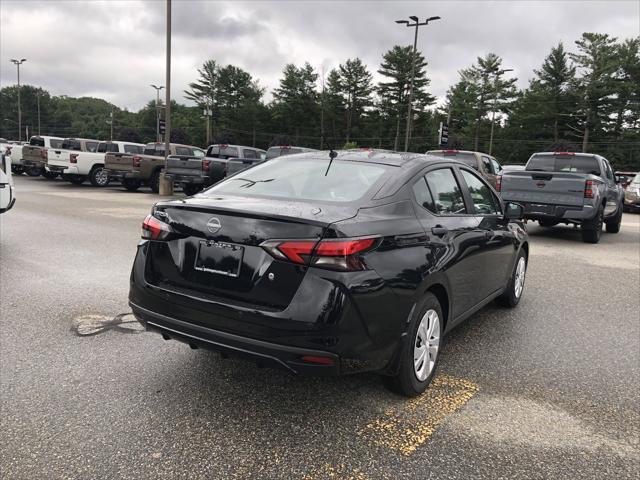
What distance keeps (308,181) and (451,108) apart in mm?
78335

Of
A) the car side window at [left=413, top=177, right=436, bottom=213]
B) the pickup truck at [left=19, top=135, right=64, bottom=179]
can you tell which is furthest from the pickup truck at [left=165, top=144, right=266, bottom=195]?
the car side window at [left=413, top=177, right=436, bottom=213]

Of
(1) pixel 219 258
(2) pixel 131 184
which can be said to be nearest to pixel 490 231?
(1) pixel 219 258

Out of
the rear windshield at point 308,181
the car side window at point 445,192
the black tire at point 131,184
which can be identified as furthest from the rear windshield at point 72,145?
the car side window at point 445,192

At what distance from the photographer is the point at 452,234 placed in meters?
3.77

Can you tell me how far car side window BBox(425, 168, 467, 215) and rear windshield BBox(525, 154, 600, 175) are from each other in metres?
8.45

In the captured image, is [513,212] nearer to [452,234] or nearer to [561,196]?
[452,234]

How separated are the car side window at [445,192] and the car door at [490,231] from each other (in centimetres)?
17

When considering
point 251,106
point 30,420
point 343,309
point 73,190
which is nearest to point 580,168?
point 343,309

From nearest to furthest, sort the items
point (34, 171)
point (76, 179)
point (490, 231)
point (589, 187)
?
point (490, 231) → point (589, 187) → point (76, 179) → point (34, 171)

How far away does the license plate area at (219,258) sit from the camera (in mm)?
2924

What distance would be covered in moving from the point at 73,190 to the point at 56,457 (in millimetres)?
19462

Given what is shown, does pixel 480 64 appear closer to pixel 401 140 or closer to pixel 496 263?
pixel 401 140

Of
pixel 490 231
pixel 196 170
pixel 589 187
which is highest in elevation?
pixel 589 187

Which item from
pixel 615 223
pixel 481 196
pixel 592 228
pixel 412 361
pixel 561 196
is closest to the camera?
pixel 412 361
